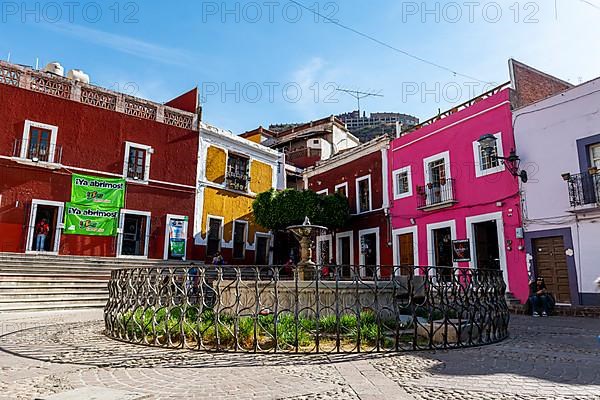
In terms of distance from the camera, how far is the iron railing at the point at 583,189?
10.8 metres

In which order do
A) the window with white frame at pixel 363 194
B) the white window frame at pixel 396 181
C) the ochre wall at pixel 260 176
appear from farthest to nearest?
the ochre wall at pixel 260 176 → the window with white frame at pixel 363 194 → the white window frame at pixel 396 181

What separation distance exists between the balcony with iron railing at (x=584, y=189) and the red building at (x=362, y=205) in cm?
733

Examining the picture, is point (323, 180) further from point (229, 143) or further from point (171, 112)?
point (171, 112)

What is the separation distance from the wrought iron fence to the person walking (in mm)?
10503

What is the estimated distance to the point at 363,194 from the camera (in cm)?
1936

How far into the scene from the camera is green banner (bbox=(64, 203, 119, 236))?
15.9 metres

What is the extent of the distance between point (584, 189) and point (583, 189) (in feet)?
0.08

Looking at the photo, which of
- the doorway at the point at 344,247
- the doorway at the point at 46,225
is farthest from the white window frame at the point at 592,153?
the doorway at the point at 46,225

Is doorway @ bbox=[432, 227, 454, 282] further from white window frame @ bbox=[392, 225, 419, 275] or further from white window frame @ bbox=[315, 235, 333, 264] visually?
white window frame @ bbox=[315, 235, 333, 264]


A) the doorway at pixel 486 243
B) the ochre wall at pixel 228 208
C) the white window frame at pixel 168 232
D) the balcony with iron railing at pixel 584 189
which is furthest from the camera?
the ochre wall at pixel 228 208

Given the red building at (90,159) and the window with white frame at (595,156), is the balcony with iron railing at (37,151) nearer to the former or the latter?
the red building at (90,159)

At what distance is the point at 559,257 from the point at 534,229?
102 centimetres

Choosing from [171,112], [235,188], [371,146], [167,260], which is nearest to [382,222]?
[371,146]

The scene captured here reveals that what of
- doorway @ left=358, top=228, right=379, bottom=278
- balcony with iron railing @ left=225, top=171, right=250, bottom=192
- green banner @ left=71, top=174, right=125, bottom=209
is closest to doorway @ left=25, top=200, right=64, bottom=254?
green banner @ left=71, top=174, right=125, bottom=209
